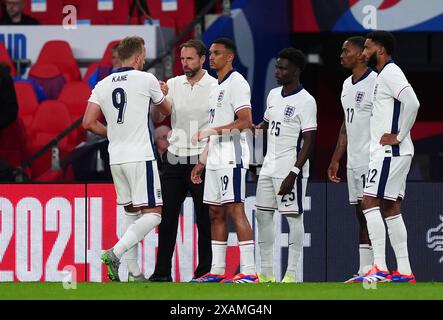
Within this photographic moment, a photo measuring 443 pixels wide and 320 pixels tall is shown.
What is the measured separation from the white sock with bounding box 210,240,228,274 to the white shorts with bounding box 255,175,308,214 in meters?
0.64

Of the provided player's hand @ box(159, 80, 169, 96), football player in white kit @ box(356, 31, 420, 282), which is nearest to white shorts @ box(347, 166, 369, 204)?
football player in white kit @ box(356, 31, 420, 282)

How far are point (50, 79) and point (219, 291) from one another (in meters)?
7.10

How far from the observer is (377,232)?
11570 millimetres

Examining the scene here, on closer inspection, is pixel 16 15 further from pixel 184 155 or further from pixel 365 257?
pixel 365 257

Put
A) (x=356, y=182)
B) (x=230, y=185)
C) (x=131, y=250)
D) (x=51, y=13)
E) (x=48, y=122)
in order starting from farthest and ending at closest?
(x=51, y=13)
(x=48, y=122)
(x=356, y=182)
(x=131, y=250)
(x=230, y=185)

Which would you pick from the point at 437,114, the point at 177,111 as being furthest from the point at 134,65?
the point at 437,114

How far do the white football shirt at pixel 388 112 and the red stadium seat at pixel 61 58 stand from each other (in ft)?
20.8

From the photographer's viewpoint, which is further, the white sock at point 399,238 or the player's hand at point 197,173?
the player's hand at point 197,173

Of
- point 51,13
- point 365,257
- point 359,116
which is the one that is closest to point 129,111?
point 359,116

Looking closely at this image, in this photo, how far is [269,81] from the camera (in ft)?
56.0

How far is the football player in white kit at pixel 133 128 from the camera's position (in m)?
11.6

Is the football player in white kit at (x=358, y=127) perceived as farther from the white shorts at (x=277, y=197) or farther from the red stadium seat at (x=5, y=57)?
the red stadium seat at (x=5, y=57)

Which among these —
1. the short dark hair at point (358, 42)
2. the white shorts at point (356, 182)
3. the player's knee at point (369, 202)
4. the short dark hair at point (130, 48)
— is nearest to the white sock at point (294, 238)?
the white shorts at point (356, 182)

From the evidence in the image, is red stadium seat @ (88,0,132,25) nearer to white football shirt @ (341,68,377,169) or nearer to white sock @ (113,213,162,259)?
white football shirt @ (341,68,377,169)
